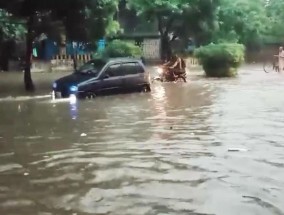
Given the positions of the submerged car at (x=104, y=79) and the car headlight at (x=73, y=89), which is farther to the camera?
the submerged car at (x=104, y=79)

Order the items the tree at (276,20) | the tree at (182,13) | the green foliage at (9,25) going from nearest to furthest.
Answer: the green foliage at (9,25) < the tree at (182,13) < the tree at (276,20)

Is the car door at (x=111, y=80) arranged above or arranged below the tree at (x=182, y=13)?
below

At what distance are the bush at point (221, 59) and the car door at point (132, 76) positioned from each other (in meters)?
10.9

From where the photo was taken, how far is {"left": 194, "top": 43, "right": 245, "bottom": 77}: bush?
3259cm

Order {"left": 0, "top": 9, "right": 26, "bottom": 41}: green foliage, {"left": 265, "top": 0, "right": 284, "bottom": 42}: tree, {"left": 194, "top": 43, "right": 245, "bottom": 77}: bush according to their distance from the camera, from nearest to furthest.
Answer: {"left": 0, "top": 9, "right": 26, "bottom": 41}: green foliage < {"left": 194, "top": 43, "right": 245, "bottom": 77}: bush < {"left": 265, "top": 0, "right": 284, "bottom": 42}: tree

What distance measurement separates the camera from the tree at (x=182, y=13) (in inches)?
1681

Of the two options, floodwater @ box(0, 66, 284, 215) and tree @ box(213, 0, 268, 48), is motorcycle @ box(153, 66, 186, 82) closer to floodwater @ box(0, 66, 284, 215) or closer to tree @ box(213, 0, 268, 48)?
floodwater @ box(0, 66, 284, 215)

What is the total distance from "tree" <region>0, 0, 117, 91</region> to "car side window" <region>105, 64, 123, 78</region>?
395 cm

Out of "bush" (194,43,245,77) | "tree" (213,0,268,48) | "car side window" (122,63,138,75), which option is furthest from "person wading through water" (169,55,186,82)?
"tree" (213,0,268,48)

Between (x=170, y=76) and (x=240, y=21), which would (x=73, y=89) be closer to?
(x=170, y=76)

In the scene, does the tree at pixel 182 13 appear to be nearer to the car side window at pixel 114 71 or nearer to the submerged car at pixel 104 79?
the submerged car at pixel 104 79

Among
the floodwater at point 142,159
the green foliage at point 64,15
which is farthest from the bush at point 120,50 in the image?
the floodwater at point 142,159

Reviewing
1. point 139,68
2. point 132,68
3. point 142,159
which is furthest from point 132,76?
point 142,159

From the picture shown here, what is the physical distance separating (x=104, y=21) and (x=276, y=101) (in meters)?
11.9
